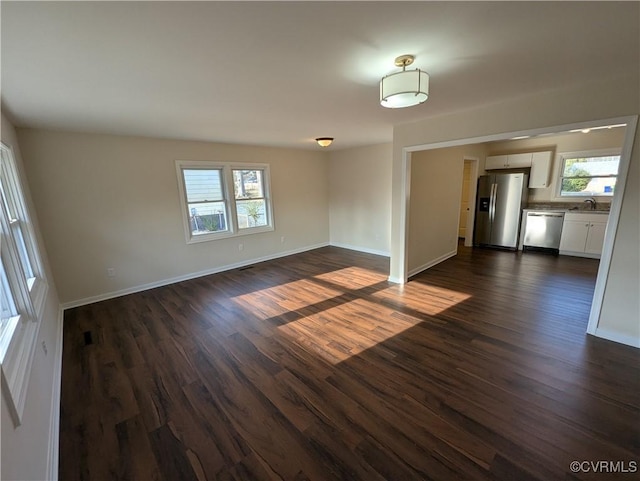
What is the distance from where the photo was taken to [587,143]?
5.27 metres

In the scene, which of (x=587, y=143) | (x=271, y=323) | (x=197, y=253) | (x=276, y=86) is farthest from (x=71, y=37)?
(x=587, y=143)

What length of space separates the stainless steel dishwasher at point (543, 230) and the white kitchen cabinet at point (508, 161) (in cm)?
116

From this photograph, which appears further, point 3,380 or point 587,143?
point 587,143

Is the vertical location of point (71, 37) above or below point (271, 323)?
above

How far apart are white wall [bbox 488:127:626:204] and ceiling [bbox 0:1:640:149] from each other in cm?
427

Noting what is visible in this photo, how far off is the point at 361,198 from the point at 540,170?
3857mm

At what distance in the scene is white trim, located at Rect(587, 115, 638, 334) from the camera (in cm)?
228

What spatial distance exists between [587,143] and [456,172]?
2.66 meters

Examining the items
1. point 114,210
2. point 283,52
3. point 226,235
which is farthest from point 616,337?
point 114,210

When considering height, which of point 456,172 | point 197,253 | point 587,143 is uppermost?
point 587,143

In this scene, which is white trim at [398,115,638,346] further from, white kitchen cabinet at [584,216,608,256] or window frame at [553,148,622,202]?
window frame at [553,148,622,202]

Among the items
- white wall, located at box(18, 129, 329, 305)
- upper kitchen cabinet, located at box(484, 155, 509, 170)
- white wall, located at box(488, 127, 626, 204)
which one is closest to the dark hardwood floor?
white wall, located at box(18, 129, 329, 305)

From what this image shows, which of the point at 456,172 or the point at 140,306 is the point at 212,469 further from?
the point at 456,172

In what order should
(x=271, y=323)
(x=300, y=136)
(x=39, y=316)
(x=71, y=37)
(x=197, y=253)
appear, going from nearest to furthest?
(x=71, y=37) < (x=39, y=316) < (x=271, y=323) < (x=300, y=136) < (x=197, y=253)
